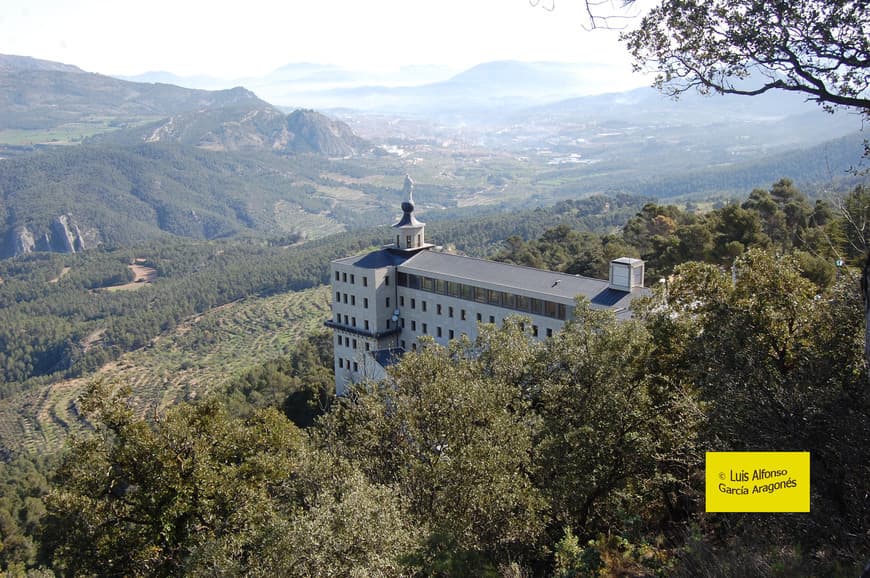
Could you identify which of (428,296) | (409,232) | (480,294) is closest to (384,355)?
(428,296)

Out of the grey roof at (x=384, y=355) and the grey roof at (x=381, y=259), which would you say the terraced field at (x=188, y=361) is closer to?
the grey roof at (x=381, y=259)

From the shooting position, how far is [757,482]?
8.73 metres

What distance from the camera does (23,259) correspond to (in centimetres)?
18825

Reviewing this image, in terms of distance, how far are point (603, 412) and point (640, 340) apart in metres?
1.90

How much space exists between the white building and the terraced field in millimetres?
43431

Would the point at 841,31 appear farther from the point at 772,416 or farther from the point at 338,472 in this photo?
the point at 338,472

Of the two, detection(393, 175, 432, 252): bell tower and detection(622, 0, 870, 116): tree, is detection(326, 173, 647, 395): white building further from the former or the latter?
detection(622, 0, 870, 116): tree

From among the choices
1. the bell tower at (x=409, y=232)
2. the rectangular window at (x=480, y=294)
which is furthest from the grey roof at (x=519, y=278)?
the bell tower at (x=409, y=232)

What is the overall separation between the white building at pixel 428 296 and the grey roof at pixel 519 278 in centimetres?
5

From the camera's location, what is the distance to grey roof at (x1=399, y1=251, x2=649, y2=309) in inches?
1299

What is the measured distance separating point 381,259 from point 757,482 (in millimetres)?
34179

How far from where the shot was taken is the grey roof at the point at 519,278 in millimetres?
33000

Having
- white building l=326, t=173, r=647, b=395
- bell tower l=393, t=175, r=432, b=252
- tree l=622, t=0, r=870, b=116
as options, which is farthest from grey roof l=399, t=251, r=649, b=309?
tree l=622, t=0, r=870, b=116

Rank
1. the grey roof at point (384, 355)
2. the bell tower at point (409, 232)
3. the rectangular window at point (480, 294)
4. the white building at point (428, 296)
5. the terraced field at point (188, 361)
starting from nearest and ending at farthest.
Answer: the white building at point (428, 296) → the rectangular window at point (480, 294) → the grey roof at point (384, 355) → the bell tower at point (409, 232) → the terraced field at point (188, 361)
